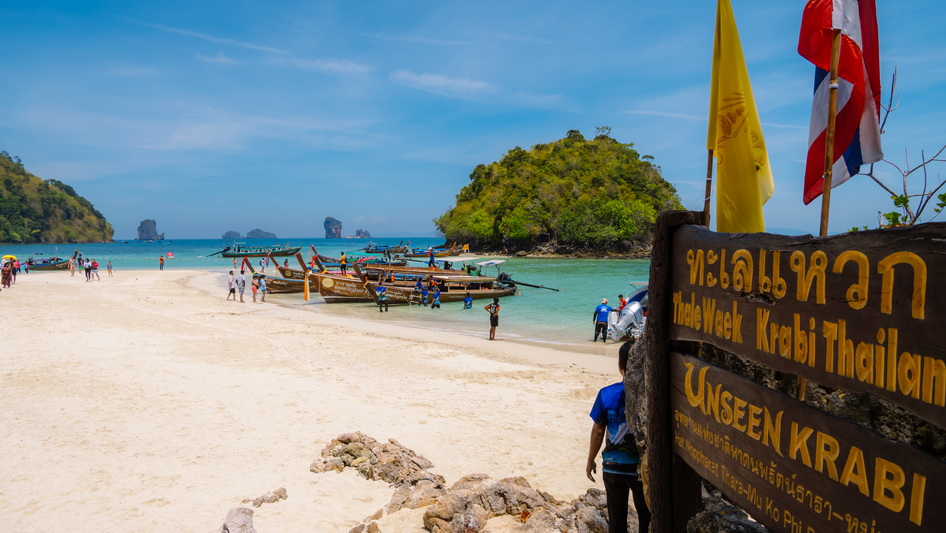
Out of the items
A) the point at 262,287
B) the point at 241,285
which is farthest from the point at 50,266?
the point at 262,287

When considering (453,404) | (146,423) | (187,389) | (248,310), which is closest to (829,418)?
(453,404)

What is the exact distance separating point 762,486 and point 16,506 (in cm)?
681

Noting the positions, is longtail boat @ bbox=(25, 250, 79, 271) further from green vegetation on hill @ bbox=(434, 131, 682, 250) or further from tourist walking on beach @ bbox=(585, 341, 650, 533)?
tourist walking on beach @ bbox=(585, 341, 650, 533)

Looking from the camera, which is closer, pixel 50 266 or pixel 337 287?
pixel 337 287

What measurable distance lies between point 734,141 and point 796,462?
7.79 feet

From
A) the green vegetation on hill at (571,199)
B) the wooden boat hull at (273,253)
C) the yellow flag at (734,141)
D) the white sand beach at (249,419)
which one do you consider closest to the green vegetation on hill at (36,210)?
the wooden boat hull at (273,253)

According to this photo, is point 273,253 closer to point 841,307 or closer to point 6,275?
point 6,275

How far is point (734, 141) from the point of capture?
362 cm

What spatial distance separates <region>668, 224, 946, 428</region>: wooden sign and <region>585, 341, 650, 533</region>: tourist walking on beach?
1392mm

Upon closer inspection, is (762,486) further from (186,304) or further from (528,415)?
(186,304)

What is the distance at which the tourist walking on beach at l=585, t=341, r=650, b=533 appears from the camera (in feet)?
12.0

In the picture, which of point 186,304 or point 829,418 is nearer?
point 829,418

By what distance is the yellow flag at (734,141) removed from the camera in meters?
3.60

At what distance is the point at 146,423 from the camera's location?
7.67 meters
